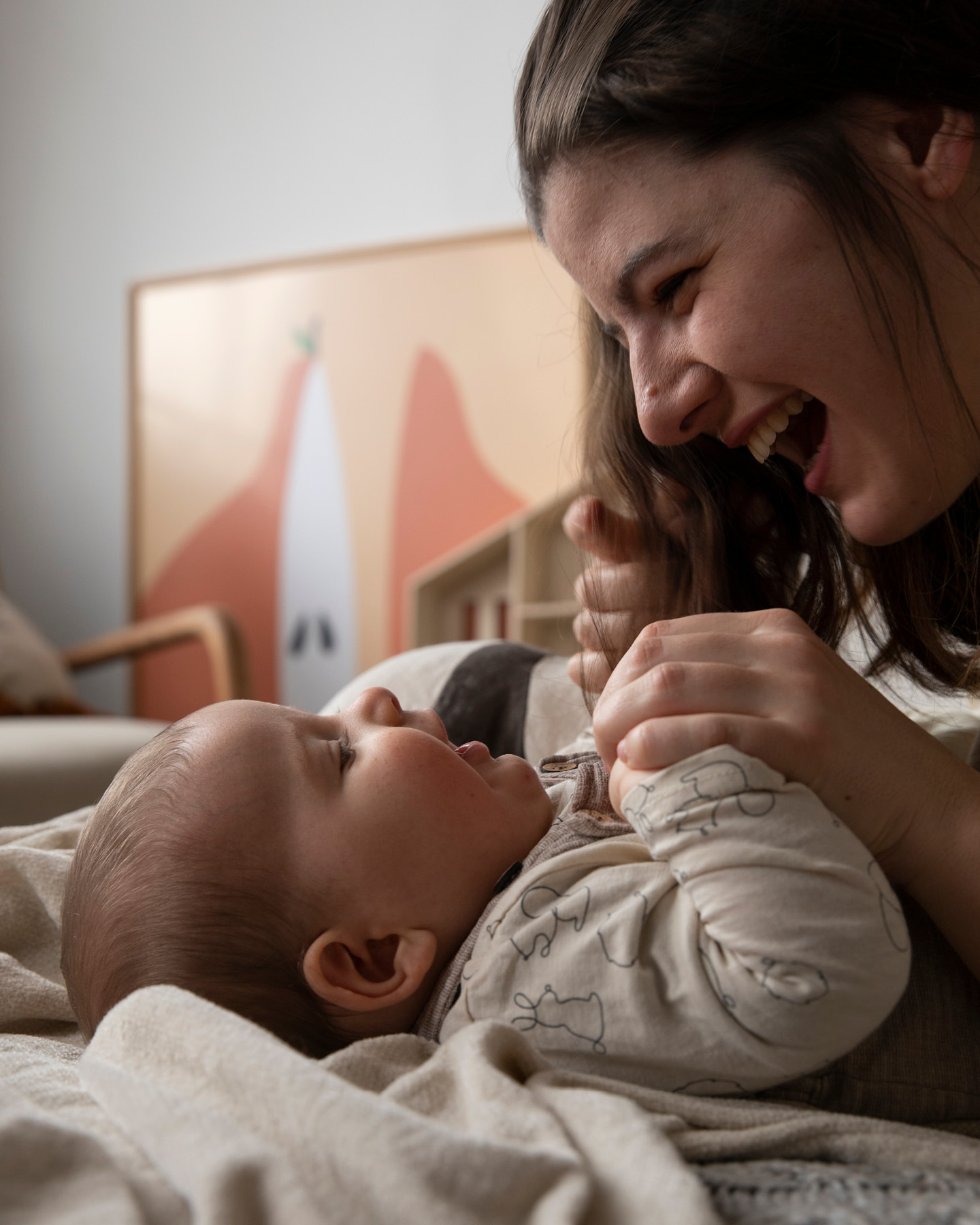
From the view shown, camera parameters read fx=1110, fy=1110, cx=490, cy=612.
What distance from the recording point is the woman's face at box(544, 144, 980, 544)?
0.82 m

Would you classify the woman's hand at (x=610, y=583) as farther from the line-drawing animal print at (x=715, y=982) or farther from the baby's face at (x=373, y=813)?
the line-drawing animal print at (x=715, y=982)

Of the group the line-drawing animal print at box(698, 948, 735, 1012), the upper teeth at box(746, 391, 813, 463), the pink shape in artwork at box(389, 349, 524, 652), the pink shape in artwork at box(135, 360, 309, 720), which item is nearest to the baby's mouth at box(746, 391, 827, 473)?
the upper teeth at box(746, 391, 813, 463)

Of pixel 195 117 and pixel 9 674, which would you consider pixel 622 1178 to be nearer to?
pixel 9 674

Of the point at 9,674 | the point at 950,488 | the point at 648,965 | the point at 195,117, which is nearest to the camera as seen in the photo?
the point at 648,965

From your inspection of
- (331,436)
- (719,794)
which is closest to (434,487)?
(331,436)

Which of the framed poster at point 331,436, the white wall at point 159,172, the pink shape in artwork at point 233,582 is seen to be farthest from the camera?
the pink shape in artwork at point 233,582

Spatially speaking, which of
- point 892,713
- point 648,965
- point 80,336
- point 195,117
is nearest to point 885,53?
point 892,713

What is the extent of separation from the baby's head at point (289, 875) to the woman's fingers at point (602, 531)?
12.9 inches

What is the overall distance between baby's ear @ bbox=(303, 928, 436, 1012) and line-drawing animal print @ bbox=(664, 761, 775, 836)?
256 millimetres

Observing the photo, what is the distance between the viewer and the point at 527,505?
300 cm

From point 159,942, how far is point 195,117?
3406 mm

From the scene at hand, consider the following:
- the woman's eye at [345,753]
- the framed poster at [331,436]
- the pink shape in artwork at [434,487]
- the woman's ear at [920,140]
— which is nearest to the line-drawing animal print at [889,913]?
the woman's eye at [345,753]

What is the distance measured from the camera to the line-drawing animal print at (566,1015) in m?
0.69

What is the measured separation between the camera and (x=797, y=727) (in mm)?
682
